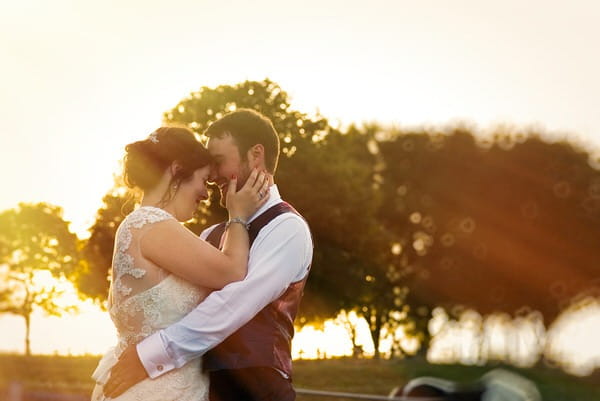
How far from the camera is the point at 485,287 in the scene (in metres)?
51.7

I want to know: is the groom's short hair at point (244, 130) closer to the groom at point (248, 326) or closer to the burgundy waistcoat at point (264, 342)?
the groom at point (248, 326)

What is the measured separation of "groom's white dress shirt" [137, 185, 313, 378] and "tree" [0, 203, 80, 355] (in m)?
45.3

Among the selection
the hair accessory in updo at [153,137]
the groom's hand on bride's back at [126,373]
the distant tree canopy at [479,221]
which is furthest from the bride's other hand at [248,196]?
the distant tree canopy at [479,221]

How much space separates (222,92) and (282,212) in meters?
31.9

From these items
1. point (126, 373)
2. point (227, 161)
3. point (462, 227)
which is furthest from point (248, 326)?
point (462, 227)

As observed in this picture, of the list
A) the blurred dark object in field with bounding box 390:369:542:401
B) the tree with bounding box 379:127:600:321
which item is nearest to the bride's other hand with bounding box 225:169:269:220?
the blurred dark object in field with bounding box 390:369:542:401

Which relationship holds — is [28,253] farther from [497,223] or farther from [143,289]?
[143,289]

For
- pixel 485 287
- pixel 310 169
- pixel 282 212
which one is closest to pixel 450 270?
pixel 485 287

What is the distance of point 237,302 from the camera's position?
5.91m

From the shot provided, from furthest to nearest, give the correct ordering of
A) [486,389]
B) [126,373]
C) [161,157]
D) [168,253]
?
1. [161,157]
2. [126,373]
3. [168,253]
4. [486,389]

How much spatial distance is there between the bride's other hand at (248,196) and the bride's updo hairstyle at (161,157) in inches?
9.6

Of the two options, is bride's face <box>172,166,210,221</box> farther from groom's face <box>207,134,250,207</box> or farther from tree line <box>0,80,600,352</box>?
tree line <box>0,80,600,352</box>

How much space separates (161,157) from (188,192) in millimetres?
252

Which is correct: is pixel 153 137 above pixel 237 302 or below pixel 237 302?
above
